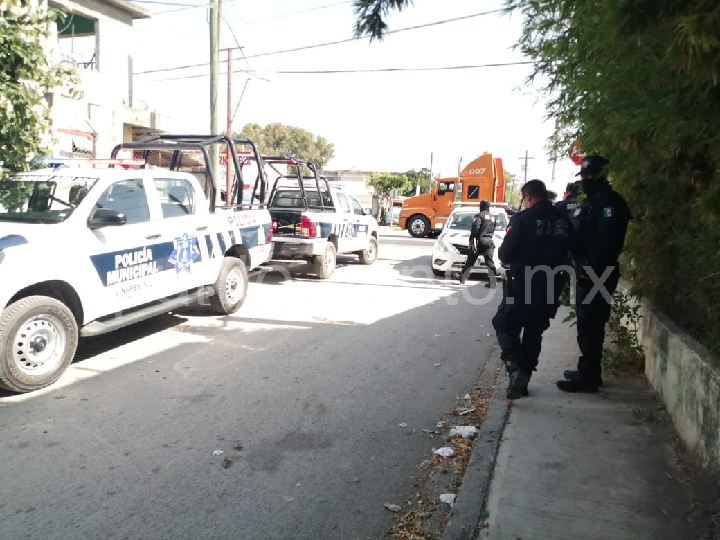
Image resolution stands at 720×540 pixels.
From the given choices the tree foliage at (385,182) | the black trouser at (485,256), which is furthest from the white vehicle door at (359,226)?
the tree foliage at (385,182)

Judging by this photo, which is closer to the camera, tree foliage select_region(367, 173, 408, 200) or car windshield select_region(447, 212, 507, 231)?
car windshield select_region(447, 212, 507, 231)

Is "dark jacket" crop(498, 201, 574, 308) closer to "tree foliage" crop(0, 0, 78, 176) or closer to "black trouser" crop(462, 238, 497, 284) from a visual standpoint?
"tree foliage" crop(0, 0, 78, 176)

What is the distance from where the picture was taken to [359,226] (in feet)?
49.2

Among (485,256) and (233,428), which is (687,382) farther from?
(485,256)

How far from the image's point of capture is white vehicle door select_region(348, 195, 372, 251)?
48.8ft

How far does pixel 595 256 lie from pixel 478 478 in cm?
223

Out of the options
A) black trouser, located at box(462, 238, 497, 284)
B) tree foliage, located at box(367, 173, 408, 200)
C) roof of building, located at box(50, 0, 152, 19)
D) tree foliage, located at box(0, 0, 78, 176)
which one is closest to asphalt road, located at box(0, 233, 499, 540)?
tree foliage, located at box(0, 0, 78, 176)

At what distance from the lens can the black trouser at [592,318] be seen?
17.3 ft

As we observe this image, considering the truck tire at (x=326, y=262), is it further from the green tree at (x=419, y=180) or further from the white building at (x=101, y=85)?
the green tree at (x=419, y=180)

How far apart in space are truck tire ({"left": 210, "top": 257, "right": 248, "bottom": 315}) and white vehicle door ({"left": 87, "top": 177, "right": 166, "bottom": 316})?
1428mm

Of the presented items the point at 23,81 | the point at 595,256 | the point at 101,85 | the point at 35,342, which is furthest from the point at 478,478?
the point at 101,85

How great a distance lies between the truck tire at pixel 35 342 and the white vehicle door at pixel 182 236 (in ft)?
5.20

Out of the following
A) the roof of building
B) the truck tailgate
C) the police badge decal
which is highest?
the roof of building

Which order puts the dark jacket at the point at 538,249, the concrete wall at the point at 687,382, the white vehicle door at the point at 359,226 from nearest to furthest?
the concrete wall at the point at 687,382 < the dark jacket at the point at 538,249 < the white vehicle door at the point at 359,226
